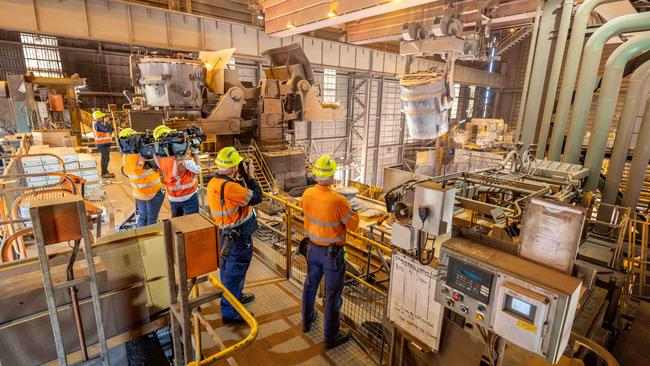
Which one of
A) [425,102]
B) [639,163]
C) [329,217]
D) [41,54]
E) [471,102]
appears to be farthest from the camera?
[471,102]

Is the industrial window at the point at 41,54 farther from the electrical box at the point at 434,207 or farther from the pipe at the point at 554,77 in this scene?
the pipe at the point at 554,77

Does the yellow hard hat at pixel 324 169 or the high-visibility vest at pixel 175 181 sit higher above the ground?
the yellow hard hat at pixel 324 169

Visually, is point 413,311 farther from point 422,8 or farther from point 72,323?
point 422,8

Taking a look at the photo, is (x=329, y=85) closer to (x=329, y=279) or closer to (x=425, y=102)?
(x=425, y=102)

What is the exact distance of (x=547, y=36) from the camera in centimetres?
830

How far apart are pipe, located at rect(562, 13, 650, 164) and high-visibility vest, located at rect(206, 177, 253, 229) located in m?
8.11

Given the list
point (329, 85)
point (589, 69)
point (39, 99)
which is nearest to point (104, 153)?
point (39, 99)

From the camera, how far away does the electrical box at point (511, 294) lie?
77.0 inches

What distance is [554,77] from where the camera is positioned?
830cm

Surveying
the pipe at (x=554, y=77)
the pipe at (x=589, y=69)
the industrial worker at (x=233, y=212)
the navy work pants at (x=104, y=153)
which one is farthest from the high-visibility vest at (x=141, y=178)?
the pipe at (x=554, y=77)

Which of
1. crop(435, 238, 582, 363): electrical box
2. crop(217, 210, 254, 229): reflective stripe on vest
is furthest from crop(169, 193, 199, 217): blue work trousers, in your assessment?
crop(435, 238, 582, 363): electrical box

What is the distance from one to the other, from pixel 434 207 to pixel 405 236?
0.38 metres

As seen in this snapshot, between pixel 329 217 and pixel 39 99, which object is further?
pixel 39 99

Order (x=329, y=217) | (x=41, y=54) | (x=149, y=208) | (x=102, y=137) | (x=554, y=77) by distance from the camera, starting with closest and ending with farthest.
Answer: (x=329, y=217)
(x=149, y=208)
(x=554, y=77)
(x=102, y=137)
(x=41, y=54)
